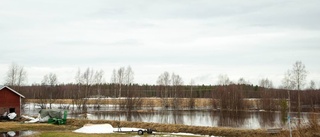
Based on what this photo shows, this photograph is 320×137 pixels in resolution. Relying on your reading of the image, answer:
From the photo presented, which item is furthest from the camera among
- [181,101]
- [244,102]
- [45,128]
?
[181,101]

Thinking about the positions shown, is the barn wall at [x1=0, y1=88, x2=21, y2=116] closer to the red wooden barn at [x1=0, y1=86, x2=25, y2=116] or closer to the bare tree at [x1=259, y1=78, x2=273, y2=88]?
the red wooden barn at [x1=0, y1=86, x2=25, y2=116]

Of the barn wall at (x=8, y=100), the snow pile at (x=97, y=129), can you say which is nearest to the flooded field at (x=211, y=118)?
the barn wall at (x=8, y=100)

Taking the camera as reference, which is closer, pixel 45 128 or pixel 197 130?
pixel 197 130

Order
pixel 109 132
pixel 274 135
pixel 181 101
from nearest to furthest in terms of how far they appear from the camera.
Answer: pixel 274 135 → pixel 109 132 → pixel 181 101

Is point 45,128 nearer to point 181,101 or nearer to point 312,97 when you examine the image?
point 181,101

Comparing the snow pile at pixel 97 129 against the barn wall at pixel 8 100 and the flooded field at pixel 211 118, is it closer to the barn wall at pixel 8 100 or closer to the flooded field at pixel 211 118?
the flooded field at pixel 211 118

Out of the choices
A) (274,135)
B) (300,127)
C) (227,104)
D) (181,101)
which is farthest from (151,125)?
(181,101)

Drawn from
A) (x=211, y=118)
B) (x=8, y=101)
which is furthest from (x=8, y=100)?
(x=211, y=118)

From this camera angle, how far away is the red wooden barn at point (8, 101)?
42344mm

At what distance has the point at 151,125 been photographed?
34125 millimetres

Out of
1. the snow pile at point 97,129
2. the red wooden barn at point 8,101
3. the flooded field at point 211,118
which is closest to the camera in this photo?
the snow pile at point 97,129

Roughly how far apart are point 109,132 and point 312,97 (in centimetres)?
6796

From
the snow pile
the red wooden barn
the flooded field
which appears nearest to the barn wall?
the red wooden barn

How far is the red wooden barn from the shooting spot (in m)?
42.3
